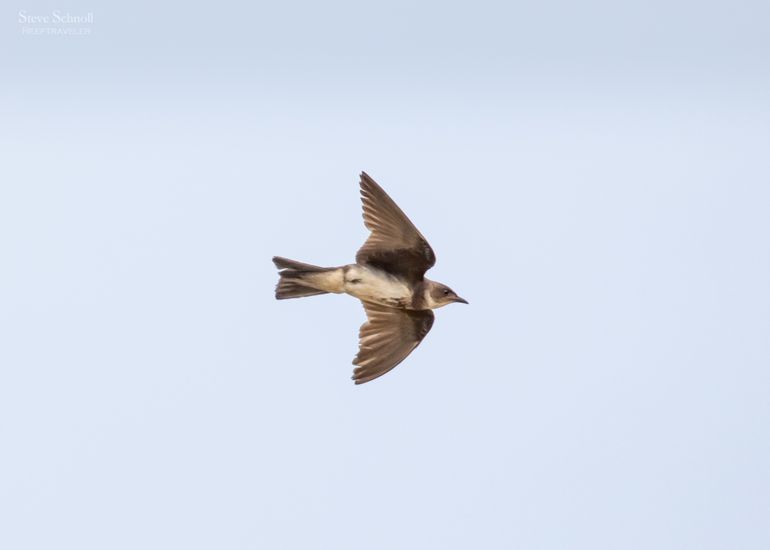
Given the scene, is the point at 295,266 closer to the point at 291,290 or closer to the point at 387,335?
the point at 291,290

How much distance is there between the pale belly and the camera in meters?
12.5

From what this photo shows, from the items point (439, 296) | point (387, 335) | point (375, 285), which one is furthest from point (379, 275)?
point (387, 335)

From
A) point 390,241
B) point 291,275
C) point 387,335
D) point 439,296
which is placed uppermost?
point 390,241

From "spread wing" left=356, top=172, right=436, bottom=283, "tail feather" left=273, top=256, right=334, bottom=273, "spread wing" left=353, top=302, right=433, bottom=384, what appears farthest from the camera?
"spread wing" left=353, top=302, right=433, bottom=384

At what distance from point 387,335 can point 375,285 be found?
590 mm

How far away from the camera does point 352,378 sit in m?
12.6

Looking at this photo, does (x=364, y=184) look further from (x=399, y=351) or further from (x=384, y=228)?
(x=399, y=351)

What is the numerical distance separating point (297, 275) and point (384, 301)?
0.72 m

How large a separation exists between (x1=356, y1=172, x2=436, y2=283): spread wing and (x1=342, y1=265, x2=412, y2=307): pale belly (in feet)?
0.21

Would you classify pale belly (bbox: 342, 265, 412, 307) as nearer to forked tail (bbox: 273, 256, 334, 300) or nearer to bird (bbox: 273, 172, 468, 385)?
bird (bbox: 273, 172, 468, 385)

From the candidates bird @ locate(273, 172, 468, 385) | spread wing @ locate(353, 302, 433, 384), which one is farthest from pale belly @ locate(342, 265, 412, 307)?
spread wing @ locate(353, 302, 433, 384)

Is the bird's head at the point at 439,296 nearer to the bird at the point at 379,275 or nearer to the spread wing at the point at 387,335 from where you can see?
the bird at the point at 379,275

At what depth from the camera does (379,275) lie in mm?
12508

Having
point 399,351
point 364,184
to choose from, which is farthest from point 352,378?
point 364,184
